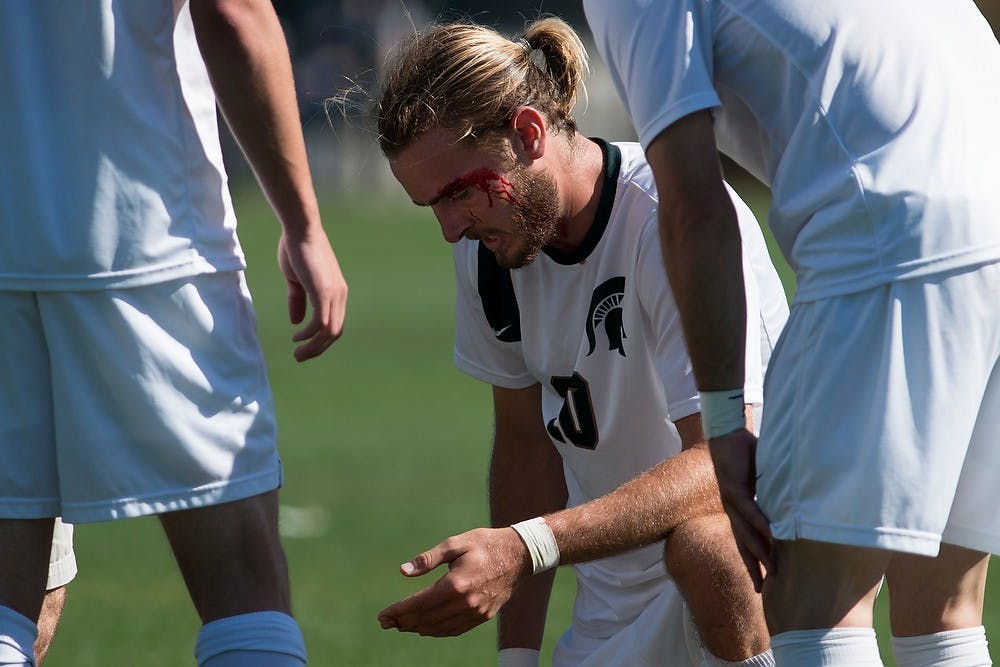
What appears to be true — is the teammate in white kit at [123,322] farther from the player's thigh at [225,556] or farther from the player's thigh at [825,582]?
the player's thigh at [825,582]

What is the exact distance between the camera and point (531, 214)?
3518 mm

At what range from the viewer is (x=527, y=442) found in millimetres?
3982

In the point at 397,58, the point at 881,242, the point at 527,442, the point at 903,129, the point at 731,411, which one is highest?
the point at 397,58

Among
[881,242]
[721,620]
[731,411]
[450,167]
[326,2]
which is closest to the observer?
[881,242]

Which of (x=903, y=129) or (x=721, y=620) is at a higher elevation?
(x=903, y=129)

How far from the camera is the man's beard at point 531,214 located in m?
3.49

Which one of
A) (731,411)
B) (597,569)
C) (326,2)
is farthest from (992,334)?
(326,2)

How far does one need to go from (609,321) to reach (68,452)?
1398mm

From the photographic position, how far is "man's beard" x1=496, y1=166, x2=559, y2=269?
138 inches

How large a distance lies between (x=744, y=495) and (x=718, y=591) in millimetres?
457

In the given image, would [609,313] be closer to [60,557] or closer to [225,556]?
[225,556]

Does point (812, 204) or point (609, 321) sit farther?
point (609, 321)

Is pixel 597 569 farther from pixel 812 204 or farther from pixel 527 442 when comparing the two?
pixel 812 204

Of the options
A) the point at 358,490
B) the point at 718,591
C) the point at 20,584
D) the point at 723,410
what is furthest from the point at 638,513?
the point at 358,490
